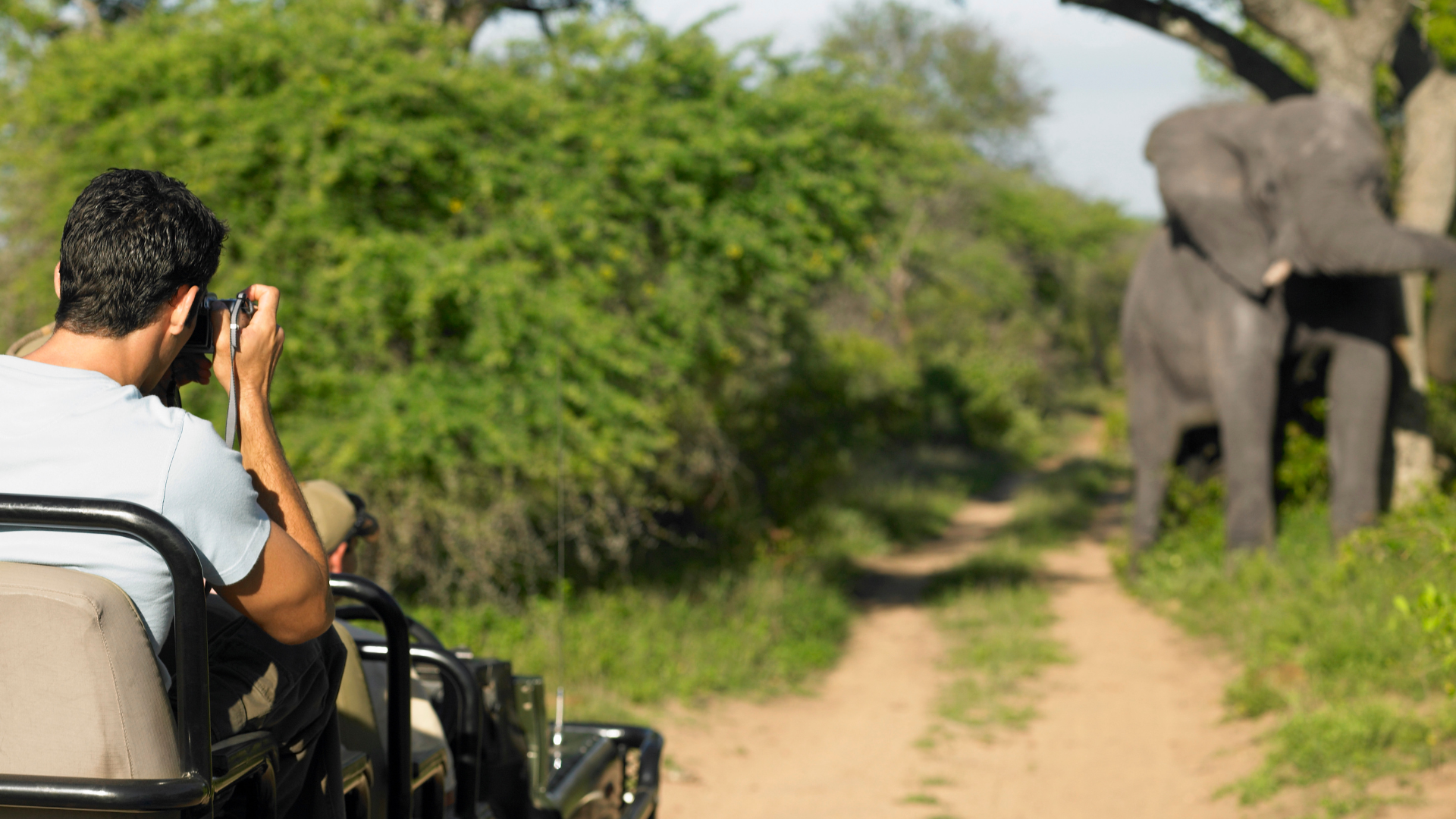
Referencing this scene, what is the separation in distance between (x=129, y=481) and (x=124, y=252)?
0.33 meters

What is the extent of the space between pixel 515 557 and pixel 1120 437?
462 inches

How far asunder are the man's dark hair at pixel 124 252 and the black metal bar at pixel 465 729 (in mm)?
1203

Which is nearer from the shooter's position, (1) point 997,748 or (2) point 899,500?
(1) point 997,748

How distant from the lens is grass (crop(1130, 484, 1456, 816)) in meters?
5.08

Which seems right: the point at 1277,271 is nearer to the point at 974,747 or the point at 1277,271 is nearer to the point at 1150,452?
the point at 1150,452

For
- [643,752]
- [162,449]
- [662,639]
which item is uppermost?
[162,449]

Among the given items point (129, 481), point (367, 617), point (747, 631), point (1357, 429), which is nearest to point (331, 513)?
point (367, 617)

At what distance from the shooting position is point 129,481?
5.77ft

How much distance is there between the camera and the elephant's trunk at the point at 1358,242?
294 inches

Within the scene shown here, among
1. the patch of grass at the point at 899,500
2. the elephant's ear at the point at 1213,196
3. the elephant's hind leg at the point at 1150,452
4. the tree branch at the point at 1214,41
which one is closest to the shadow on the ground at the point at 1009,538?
the patch of grass at the point at 899,500

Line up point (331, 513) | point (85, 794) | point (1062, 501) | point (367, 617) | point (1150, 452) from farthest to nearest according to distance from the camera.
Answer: point (1062, 501), point (1150, 452), point (331, 513), point (367, 617), point (85, 794)

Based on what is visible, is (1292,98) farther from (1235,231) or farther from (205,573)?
(205,573)

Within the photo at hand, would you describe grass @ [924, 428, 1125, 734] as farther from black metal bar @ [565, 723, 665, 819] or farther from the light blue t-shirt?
the light blue t-shirt

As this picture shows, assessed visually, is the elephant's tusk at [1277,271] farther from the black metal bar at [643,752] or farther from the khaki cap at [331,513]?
the khaki cap at [331,513]
